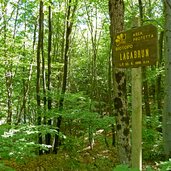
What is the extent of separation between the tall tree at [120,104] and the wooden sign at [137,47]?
3.64 ft

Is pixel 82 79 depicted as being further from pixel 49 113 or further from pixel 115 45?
pixel 115 45

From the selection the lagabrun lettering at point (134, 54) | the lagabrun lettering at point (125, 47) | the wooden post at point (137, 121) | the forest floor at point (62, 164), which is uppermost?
the lagabrun lettering at point (125, 47)

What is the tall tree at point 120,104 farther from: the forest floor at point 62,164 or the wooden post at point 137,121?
the forest floor at point 62,164

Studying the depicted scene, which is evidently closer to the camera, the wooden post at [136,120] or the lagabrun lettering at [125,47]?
the lagabrun lettering at [125,47]

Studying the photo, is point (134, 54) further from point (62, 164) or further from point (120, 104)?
point (62, 164)

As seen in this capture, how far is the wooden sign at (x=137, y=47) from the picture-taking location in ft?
11.5

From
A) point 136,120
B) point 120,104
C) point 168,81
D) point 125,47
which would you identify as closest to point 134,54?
point 125,47

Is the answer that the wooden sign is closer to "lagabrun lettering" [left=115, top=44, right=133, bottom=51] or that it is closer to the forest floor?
"lagabrun lettering" [left=115, top=44, right=133, bottom=51]

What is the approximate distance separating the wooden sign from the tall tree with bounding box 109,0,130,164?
1108 millimetres

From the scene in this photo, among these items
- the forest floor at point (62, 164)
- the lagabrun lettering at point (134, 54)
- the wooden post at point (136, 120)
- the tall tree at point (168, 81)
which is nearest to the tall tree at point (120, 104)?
the wooden post at point (136, 120)

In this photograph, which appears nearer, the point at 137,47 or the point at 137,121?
the point at 137,47

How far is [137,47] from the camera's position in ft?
12.0

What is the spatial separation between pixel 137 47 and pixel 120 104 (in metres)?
1.66

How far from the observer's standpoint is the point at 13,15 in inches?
652
